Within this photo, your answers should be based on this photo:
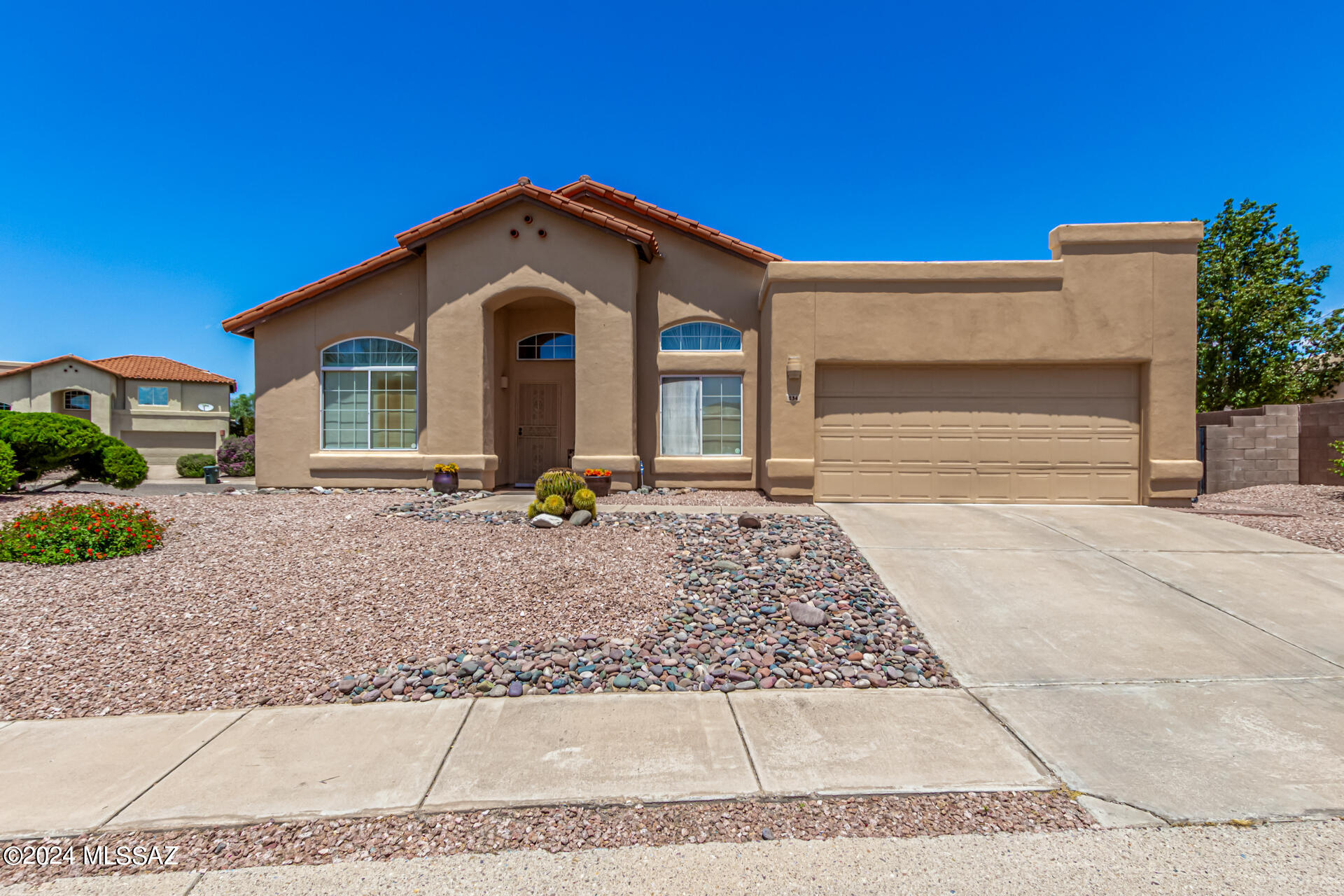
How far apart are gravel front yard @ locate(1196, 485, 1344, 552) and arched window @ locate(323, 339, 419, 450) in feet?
47.3

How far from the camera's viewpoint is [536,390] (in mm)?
14086

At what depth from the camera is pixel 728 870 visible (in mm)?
2596

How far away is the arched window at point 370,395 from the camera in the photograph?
13.0m

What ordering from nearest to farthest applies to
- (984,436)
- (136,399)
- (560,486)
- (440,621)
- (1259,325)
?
(440,621)
(560,486)
(984,436)
(1259,325)
(136,399)

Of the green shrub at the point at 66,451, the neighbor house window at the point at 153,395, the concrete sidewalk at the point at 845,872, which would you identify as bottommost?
the concrete sidewalk at the point at 845,872

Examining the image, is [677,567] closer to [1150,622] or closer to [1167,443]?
[1150,622]

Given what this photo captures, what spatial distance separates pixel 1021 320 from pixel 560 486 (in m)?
8.21

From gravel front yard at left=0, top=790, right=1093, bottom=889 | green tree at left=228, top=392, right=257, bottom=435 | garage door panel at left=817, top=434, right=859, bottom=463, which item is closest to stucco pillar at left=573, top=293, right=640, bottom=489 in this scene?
garage door panel at left=817, top=434, right=859, bottom=463

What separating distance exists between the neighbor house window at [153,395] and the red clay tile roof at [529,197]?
28.1 metres

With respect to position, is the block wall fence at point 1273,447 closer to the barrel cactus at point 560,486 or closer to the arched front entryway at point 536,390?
the barrel cactus at point 560,486

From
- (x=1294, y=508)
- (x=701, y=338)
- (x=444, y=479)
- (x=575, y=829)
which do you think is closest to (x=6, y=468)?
(x=444, y=479)

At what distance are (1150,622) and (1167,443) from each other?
6.57m

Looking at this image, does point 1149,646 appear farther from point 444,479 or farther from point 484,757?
point 444,479

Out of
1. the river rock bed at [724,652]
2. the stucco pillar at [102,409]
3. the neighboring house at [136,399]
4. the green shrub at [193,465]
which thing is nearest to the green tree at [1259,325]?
the river rock bed at [724,652]
